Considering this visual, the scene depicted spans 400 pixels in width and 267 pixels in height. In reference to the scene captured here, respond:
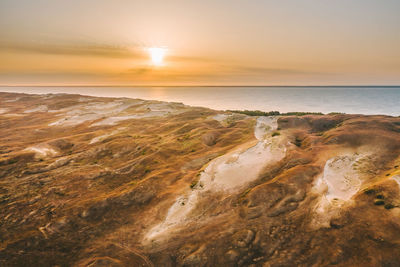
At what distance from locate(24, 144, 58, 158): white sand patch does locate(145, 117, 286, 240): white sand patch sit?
34.8 metres

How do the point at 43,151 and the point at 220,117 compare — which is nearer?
the point at 43,151

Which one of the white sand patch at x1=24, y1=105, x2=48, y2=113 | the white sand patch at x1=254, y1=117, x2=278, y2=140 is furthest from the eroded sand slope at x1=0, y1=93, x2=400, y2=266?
the white sand patch at x1=24, y1=105, x2=48, y2=113

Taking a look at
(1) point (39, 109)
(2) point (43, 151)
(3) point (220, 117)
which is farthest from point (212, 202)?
(1) point (39, 109)

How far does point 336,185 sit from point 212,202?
16316mm

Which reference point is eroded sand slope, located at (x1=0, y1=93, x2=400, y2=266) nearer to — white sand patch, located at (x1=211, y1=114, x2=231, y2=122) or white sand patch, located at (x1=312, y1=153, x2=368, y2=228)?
white sand patch, located at (x1=312, y1=153, x2=368, y2=228)

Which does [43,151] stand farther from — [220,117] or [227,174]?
[220,117]

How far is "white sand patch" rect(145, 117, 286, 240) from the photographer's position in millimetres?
24275

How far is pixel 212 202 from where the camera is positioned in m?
26.5

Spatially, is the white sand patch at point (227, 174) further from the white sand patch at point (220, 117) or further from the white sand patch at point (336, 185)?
the white sand patch at point (220, 117)

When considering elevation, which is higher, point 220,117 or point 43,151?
point 220,117

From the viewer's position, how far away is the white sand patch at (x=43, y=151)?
1723 inches

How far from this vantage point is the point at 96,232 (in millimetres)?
22641

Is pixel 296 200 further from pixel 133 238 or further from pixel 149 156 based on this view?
pixel 149 156

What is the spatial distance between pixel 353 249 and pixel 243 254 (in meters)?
9.13
